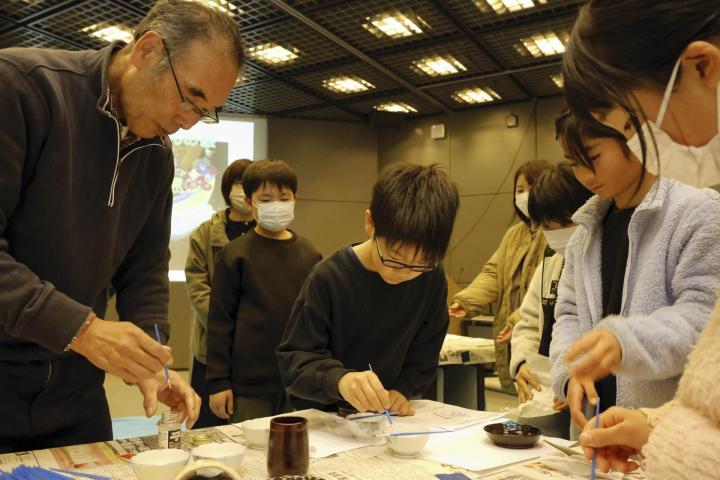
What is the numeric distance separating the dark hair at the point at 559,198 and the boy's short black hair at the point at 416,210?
0.42 m

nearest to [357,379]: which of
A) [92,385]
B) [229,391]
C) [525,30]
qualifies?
[92,385]

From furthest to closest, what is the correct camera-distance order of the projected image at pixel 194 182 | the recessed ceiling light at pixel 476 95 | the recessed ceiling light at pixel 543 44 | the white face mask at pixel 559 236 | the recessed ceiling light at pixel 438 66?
the recessed ceiling light at pixel 476 95, the projected image at pixel 194 182, the recessed ceiling light at pixel 438 66, the recessed ceiling light at pixel 543 44, the white face mask at pixel 559 236

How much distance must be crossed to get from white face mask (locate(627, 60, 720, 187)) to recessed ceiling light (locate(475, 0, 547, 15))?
368 centimetres

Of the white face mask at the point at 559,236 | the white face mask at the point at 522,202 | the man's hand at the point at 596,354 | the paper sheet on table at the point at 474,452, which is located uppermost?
the white face mask at the point at 522,202

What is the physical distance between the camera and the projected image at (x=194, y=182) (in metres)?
6.07

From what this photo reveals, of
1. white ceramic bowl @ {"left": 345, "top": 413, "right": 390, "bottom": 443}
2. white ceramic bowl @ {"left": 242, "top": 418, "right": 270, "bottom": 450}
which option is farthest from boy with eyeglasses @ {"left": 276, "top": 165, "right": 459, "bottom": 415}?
white ceramic bowl @ {"left": 242, "top": 418, "right": 270, "bottom": 450}

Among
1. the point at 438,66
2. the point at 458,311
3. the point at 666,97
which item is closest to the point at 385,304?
the point at 666,97

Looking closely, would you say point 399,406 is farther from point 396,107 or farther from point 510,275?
point 396,107

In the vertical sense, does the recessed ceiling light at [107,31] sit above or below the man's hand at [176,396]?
above

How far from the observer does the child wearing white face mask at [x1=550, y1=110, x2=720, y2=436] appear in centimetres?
126

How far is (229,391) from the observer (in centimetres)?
243

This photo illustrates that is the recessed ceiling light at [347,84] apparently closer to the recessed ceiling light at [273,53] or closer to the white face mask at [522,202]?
the recessed ceiling light at [273,53]

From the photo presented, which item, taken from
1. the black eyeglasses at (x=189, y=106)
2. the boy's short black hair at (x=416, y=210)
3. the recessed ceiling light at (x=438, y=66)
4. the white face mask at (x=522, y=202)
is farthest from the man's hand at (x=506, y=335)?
the recessed ceiling light at (x=438, y=66)

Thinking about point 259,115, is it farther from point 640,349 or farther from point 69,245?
point 640,349
